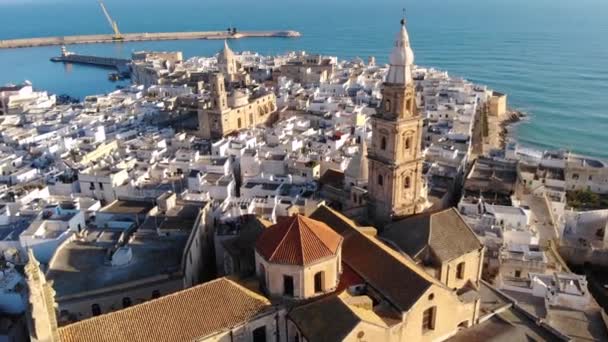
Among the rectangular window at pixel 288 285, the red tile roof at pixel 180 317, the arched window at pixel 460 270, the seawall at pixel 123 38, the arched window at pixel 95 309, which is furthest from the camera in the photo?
the seawall at pixel 123 38

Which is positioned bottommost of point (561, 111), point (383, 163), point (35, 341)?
point (561, 111)

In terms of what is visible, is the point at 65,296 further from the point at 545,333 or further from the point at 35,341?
the point at 545,333

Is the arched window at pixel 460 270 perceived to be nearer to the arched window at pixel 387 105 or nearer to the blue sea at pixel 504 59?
the arched window at pixel 387 105

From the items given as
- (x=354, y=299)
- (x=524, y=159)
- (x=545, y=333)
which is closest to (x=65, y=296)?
(x=354, y=299)

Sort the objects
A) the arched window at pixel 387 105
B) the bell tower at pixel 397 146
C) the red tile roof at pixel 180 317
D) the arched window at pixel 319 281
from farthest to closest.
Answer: the arched window at pixel 387 105 → the bell tower at pixel 397 146 → the arched window at pixel 319 281 → the red tile roof at pixel 180 317

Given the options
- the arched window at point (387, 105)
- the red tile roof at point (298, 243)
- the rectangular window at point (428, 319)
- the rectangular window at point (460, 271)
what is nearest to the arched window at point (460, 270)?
the rectangular window at point (460, 271)

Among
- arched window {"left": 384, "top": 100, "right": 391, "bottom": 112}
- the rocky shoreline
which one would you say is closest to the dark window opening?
arched window {"left": 384, "top": 100, "right": 391, "bottom": 112}

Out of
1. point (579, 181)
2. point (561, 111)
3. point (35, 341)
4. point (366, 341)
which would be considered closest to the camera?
point (35, 341)
